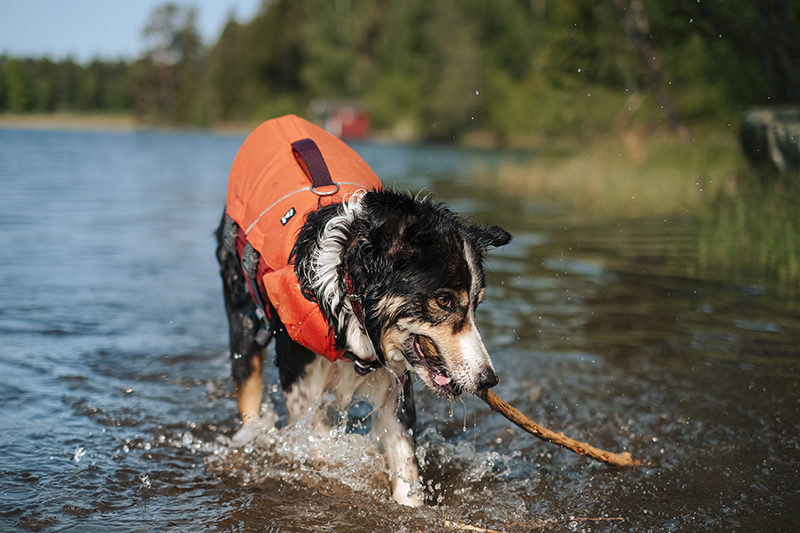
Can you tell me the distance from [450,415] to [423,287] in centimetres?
208

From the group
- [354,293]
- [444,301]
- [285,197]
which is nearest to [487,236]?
[444,301]

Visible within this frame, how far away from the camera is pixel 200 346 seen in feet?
21.7

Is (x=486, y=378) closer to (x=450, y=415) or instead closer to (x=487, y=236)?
(x=487, y=236)

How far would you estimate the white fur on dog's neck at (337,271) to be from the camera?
11.5 feet

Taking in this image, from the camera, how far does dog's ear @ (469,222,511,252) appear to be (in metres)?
3.69

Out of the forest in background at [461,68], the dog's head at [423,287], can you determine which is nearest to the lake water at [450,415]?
the dog's head at [423,287]

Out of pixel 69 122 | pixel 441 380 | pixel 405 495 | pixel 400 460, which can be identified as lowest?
pixel 405 495

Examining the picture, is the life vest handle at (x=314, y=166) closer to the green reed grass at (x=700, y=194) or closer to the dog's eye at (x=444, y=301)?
the dog's eye at (x=444, y=301)

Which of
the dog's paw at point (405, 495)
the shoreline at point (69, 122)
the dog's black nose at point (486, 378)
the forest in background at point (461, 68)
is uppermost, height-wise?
the forest in background at point (461, 68)

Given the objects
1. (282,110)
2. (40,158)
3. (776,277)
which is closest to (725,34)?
(776,277)

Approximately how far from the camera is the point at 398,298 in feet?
11.0

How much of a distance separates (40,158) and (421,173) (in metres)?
15.3

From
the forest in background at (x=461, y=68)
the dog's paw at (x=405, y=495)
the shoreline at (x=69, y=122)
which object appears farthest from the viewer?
the shoreline at (x=69, y=122)

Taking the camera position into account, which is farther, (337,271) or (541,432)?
(541,432)
